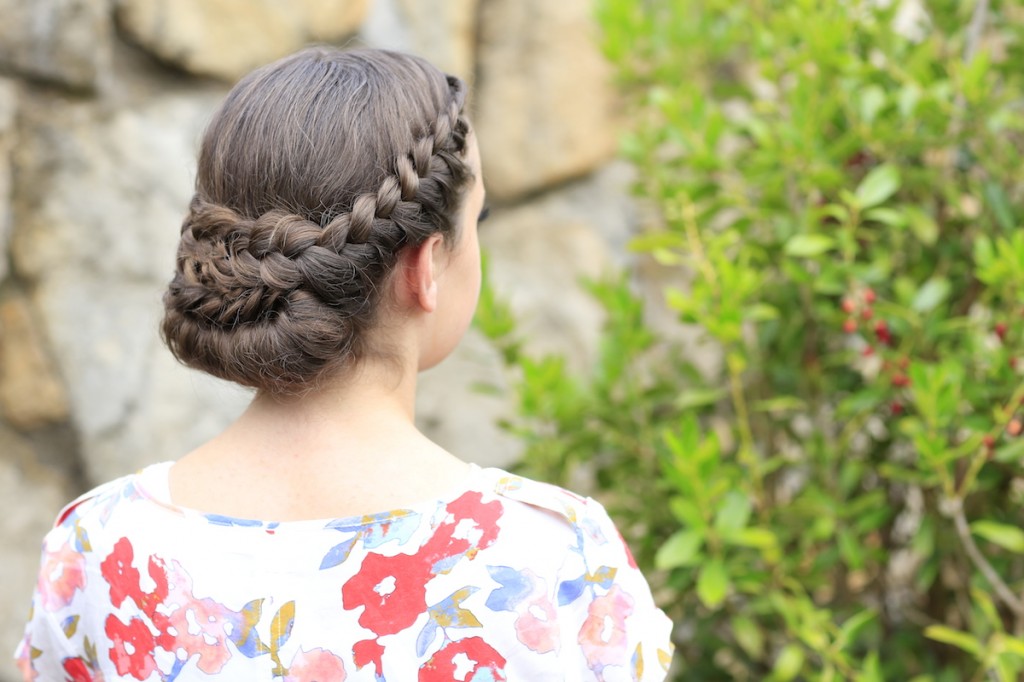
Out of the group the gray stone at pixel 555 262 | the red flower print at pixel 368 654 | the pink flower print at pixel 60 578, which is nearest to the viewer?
the red flower print at pixel 368 654

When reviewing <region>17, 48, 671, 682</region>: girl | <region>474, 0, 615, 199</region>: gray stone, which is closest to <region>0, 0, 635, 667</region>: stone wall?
<region>474, 0, 615, 199</region>: gray stone

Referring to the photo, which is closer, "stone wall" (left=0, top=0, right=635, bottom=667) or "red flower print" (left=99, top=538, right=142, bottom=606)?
"red flower print" (left=99, top=538, right=142, bottom=606)

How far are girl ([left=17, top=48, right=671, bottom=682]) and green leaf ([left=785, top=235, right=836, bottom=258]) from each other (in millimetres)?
553

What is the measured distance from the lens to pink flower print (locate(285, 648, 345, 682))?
85 cm

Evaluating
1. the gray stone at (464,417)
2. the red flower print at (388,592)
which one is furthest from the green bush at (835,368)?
the red flower print at (388,592)

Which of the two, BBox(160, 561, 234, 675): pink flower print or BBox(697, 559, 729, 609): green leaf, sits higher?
BBox(160, 561, 234, 675): pink flower print

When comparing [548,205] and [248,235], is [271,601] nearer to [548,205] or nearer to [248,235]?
[248,235]

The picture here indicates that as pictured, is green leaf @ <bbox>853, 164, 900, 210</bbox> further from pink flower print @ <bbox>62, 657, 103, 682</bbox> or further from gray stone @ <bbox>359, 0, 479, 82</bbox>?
pink flower print @ <bbox>62, 657, 103, 682</bbox>

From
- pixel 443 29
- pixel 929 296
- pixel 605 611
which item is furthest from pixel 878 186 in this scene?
pixel 443 29

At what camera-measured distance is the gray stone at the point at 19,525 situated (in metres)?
1.63

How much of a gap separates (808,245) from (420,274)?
0.63 metres

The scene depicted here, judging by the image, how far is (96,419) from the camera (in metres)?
1.66

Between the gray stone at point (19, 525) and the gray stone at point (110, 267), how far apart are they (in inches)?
3.3

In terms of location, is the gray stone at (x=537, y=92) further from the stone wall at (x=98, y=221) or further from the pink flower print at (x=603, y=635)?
the pink flower print at (x=603, y=635)
